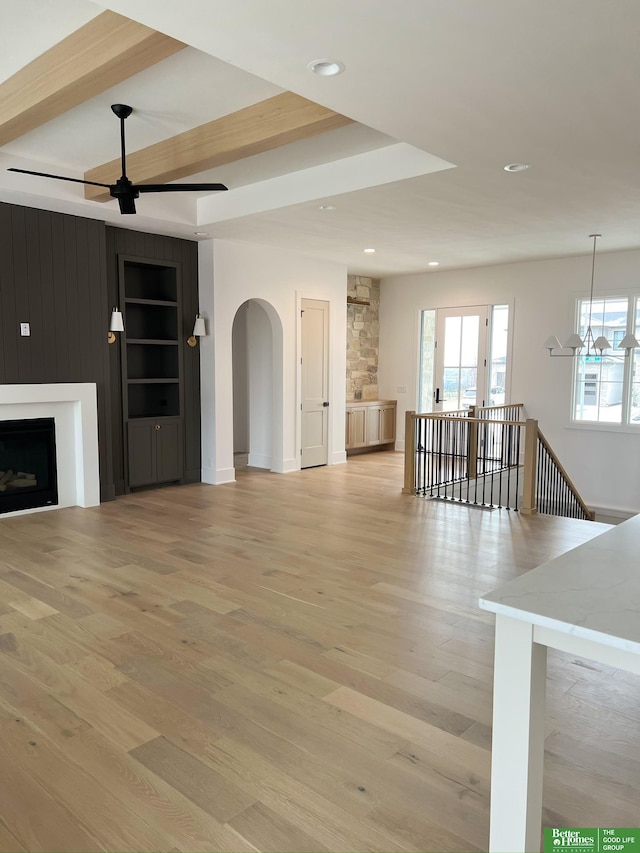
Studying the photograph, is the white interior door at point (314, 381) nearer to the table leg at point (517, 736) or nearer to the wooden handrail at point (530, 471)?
the wooden handrail at point (530, 471)

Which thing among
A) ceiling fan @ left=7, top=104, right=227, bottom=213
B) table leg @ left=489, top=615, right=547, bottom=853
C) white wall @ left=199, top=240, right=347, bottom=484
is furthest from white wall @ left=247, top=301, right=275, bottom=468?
table leg @ left=489, top=615, right=547, bottom=853

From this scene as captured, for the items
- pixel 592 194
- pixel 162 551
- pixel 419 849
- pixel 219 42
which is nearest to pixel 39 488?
pixel 162 551

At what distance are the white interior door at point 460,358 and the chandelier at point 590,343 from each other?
1087mm

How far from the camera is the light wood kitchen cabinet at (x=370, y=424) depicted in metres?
9.49

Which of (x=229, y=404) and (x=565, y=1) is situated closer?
(x=565, y=1)

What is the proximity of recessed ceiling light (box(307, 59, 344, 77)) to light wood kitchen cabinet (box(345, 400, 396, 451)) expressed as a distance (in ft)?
21.6

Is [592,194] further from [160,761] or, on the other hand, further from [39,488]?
[39,488]

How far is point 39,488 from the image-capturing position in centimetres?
594

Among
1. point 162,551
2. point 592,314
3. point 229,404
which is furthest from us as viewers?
point 592,314

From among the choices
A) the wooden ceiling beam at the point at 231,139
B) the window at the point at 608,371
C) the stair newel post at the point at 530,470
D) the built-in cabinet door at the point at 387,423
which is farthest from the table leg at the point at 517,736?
the built-in cabinet door at the point at 387,423

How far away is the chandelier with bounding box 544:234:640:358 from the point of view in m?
7.04

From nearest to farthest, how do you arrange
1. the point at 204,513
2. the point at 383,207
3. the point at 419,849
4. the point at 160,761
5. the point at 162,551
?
the point at 419,849 < the point at 160,761 < the point at 162,551 < the point at 383,207 < the point at 204,513

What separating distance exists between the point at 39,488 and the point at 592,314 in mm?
6771

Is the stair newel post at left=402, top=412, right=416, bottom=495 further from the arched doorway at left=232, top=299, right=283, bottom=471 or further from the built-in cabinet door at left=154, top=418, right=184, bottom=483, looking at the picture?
the built-in cabinet door at left=154, top=418, right=184, bottom=483
